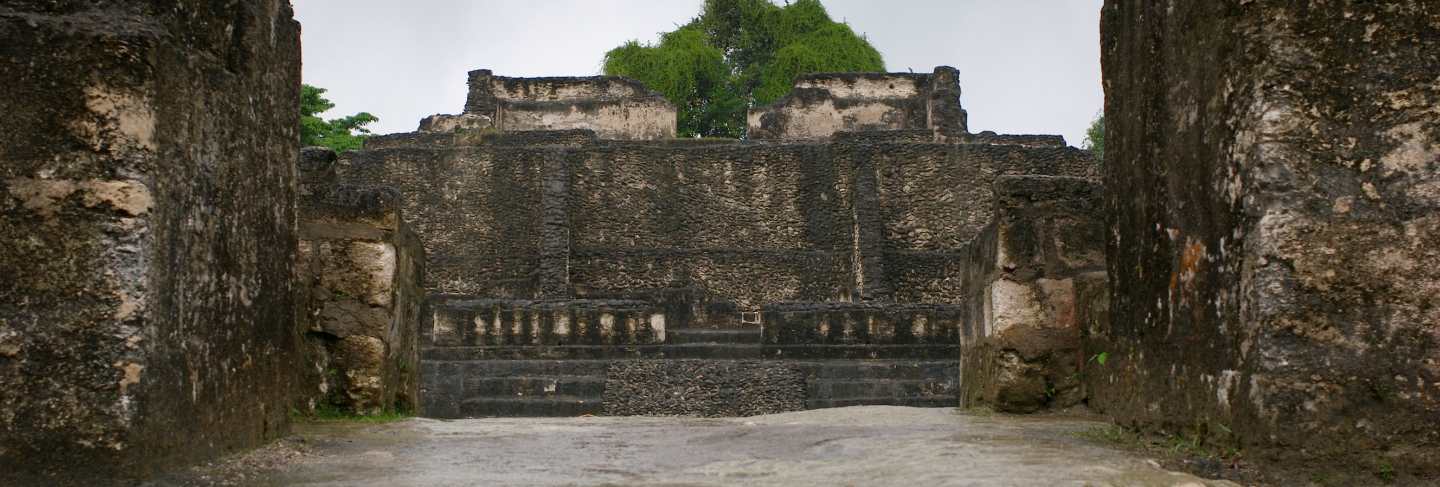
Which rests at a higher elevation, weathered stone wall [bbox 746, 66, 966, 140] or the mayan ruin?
weathered stone wall [bbox 746, 66, 966, 140]

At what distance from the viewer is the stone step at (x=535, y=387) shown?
12.7 meters

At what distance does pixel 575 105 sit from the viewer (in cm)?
3312

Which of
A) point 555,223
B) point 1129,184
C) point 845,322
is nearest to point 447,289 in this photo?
point 555,223

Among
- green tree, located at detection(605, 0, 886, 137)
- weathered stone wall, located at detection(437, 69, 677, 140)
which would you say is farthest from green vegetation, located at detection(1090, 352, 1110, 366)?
green tree, located at detection(605, 0, 886, 137)

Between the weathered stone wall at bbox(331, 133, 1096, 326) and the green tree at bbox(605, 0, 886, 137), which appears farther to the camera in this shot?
the green tree at bbox(605, 0, 886, 137)

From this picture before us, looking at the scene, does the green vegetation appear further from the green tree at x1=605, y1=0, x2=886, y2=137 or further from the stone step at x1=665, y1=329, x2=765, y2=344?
the green tree at x1=605, y1=0, x2=886, y2=137

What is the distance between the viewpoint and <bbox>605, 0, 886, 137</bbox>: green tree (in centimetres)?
4197

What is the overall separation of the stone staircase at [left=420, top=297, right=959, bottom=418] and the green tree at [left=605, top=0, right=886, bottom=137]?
26.9m

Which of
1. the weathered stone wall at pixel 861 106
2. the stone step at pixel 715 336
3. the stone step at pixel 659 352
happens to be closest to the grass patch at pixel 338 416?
the stone step at pixel 659 352

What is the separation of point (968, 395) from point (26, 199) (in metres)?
5.26

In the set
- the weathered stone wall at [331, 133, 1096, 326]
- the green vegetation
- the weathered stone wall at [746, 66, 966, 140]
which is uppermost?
the weathered stone wall at [746, 66, 966, 140]

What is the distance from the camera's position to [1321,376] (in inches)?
128

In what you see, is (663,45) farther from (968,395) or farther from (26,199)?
(26,199)

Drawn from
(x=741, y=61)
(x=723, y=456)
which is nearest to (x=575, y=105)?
(x=741, y=61)
